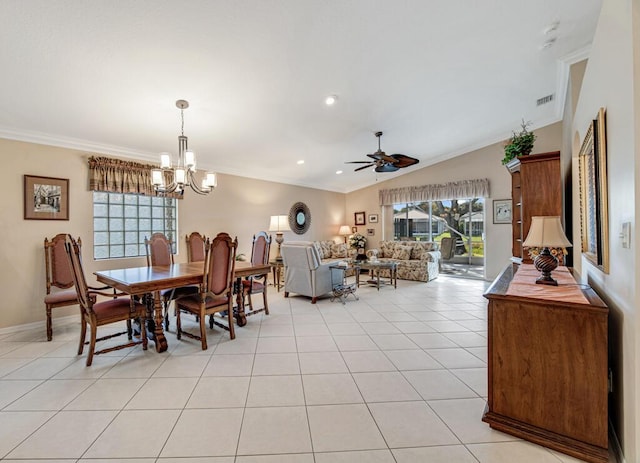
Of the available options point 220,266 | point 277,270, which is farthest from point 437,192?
point 220,266

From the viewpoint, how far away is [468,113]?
4715 millimetres

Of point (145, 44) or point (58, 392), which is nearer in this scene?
point (58, 392)

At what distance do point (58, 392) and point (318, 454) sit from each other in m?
2.06

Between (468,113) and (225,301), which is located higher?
(468,113)

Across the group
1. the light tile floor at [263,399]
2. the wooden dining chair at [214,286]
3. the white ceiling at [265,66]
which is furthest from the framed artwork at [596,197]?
the wooden dining chair at [214,286]

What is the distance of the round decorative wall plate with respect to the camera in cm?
720

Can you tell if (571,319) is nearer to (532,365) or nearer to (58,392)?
(532,365)

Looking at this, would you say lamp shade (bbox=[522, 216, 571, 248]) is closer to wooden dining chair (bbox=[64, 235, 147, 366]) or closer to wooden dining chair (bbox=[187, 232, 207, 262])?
wooden dining chair (bbox=[64, 235, 147, 366])

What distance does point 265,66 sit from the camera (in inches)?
112

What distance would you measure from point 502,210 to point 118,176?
7.09 metres

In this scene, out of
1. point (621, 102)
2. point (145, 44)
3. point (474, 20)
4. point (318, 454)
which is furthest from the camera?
point (474, 20)

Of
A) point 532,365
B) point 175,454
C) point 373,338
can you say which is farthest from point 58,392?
point 532,365

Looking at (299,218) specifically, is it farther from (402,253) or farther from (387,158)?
(387,158)

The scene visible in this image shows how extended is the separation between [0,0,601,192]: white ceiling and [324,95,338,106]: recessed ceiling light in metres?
0.07
